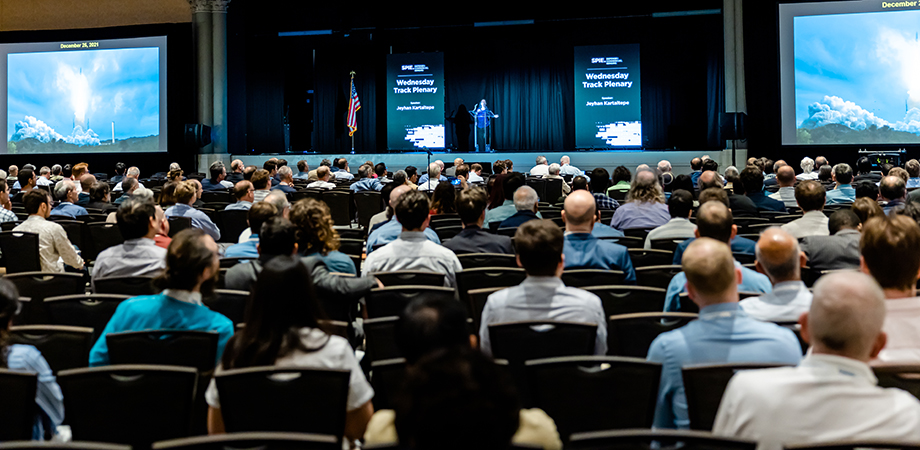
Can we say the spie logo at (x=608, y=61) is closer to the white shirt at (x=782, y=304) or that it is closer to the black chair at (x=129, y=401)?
the white shirt at (x=782, y=304)

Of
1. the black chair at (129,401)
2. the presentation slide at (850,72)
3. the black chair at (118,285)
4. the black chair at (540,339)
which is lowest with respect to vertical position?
the black chair at (129,401)

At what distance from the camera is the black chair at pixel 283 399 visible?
2.56 meters

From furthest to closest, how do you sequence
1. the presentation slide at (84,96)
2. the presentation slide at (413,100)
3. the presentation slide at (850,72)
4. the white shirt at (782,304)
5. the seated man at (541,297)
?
1. the presentation slide at (413,100)
2. the presentation slide at (84,96)
3. the presentation slide at (850,72)
4. the seated man at (541,297)
5. the white shirt at (782,304)

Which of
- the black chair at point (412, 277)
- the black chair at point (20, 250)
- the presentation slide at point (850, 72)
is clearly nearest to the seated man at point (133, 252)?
the black chair at point (412, 277)

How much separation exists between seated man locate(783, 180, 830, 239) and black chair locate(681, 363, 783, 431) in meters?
3.72

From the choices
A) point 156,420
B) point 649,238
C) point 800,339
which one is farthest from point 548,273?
point 649,238

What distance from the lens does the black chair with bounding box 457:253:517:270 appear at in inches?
200

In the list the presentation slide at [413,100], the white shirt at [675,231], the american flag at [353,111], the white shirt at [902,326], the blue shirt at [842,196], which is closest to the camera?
the white shirt at [902,326]

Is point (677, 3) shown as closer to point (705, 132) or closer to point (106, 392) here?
point (705, 132)

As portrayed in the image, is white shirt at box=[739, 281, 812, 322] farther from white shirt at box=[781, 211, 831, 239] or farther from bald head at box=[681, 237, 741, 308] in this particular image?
white shirt at box=[781, 211, 831, 239]

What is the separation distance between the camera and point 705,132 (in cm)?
1897

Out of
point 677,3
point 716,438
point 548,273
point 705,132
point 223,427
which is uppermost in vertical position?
point 677,3

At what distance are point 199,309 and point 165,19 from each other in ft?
61.1

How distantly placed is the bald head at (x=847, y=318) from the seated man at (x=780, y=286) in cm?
113
